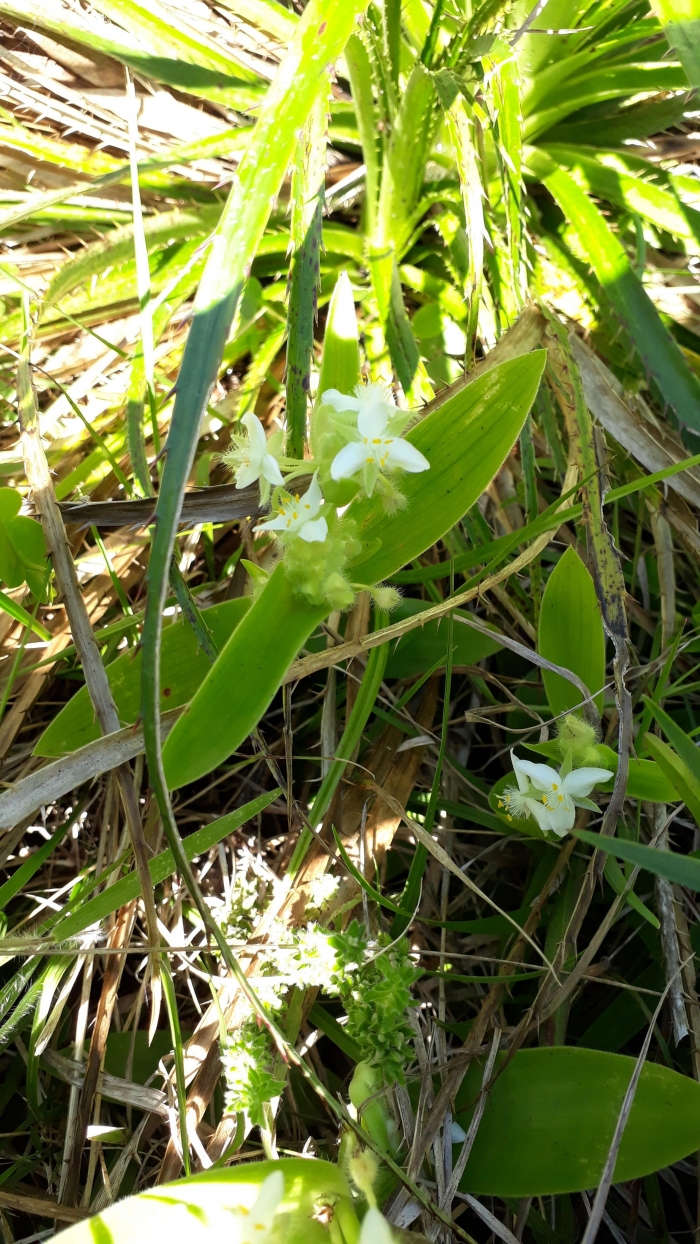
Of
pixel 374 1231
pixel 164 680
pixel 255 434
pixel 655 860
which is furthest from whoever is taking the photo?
pixel 164 680

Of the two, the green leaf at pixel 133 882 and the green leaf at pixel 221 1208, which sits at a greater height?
the green leaf at pixel 133 882

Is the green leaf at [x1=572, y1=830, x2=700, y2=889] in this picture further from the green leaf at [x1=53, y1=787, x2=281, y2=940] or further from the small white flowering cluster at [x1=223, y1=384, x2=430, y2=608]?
the green leaf at [x1=53, y1=787, x2=281, y2=940]

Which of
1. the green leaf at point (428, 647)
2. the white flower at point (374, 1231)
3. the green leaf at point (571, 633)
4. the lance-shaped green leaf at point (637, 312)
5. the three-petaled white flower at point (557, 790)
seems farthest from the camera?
the lance-shaped green leaf at point (637, 312)

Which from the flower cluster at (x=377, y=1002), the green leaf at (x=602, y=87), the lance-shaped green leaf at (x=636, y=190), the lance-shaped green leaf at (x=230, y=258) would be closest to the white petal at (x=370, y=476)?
the lance-shaped green leaf at (x=230, y=258)

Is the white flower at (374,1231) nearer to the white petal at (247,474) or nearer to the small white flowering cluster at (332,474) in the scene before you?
the small white flowering cluster at (332,474)

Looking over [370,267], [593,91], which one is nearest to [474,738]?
[370,267]

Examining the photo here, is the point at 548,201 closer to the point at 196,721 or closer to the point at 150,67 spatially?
the point at 150,67

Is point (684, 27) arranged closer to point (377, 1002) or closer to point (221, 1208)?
point (377, 1002)

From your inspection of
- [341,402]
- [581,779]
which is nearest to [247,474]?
[341,402]
